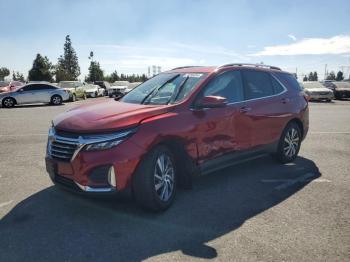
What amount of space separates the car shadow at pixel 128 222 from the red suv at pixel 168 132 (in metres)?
0.33

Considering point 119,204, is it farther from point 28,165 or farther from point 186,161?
point 28,165

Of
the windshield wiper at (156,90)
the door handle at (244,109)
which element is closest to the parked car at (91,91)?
the windshield wiper at (156,90)

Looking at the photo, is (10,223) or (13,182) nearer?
(10,223)

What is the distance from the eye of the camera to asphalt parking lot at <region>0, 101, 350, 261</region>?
378 cm

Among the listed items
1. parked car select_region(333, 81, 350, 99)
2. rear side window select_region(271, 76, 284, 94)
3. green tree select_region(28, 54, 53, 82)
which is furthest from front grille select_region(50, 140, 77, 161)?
green tree select_region(28, 54, 53, 82)

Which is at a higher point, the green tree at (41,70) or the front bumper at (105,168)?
the green tree at (41,70)

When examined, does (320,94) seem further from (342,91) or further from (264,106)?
(264,106)

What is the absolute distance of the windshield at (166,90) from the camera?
5352 mm

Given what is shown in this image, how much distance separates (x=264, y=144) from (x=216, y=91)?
5.02 ft

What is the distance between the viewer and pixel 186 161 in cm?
509

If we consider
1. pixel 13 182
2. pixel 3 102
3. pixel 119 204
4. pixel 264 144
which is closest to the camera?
pixel 119 204

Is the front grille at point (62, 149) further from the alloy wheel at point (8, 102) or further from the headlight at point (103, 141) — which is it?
the alloy wheel at point (8, 102)

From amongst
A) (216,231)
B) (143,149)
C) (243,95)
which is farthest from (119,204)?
(243,95)

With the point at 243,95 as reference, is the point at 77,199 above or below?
below
